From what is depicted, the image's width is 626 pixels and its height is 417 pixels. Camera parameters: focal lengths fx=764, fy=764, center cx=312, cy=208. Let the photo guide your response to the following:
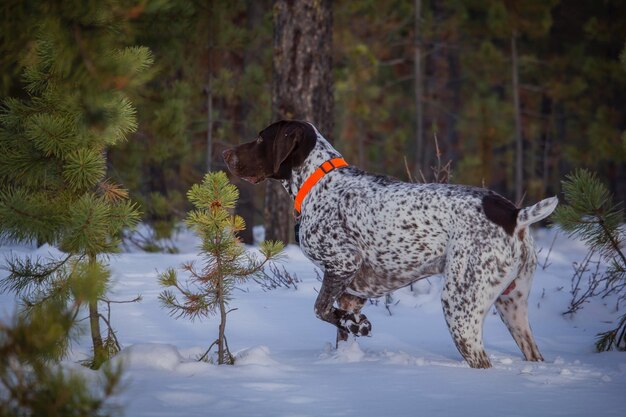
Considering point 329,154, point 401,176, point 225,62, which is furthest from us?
point 401,176

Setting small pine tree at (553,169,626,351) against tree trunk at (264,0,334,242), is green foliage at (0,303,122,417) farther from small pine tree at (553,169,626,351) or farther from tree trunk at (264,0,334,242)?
tree trunk at (264,0,334,242)

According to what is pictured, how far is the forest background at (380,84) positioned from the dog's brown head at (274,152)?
103 cm

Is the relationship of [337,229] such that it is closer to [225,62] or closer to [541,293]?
[541,293]

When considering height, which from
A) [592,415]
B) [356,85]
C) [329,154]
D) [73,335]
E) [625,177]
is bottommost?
[592,415]

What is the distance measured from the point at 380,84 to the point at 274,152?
2016 cm

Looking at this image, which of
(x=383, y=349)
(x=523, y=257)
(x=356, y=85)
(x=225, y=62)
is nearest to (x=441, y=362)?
(x=383, y=349)

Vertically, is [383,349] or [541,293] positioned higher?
[541,293]

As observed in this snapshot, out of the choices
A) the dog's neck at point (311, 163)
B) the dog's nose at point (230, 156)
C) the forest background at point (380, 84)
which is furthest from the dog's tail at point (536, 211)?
the forest background at point (380, 84)

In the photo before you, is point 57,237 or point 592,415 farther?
point 57,237

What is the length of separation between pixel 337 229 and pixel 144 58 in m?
1.66

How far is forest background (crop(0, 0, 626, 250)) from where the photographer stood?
11148mm

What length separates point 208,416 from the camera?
3.40 m

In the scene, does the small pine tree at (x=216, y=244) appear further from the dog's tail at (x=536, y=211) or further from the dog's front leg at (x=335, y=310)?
the dog's tail at (x=536, y=211)

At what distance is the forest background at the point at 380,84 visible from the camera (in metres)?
11.1
